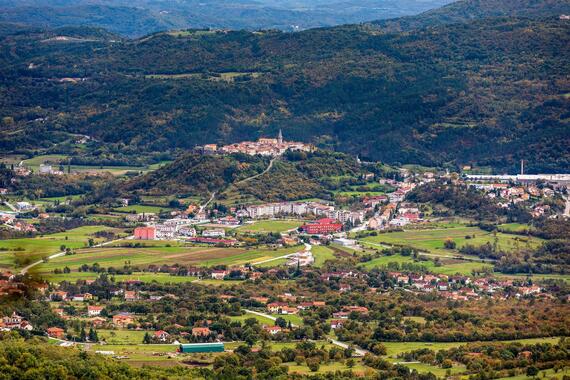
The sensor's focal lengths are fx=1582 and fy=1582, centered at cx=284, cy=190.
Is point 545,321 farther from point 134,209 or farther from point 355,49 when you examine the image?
point 355,49

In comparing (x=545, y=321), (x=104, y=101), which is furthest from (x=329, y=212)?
(x=104, y=101)

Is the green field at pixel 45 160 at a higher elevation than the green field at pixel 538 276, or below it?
higher

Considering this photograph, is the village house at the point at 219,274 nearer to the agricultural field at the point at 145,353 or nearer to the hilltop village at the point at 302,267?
the hilltop village at the point at 302,267

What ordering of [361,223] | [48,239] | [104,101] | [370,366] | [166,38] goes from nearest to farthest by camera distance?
[370,366]
[48,239]
[361,223]
[104,101]
[166,38]

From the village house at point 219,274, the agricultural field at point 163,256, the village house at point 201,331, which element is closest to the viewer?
the village house at point 201,331

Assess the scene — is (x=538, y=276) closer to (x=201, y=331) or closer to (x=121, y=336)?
(x=201, y=331)

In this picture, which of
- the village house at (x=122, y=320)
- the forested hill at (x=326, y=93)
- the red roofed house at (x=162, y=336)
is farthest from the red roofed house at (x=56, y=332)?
the forested hill at (x=326, y=93)

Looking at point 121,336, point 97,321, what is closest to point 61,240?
point 97,321
